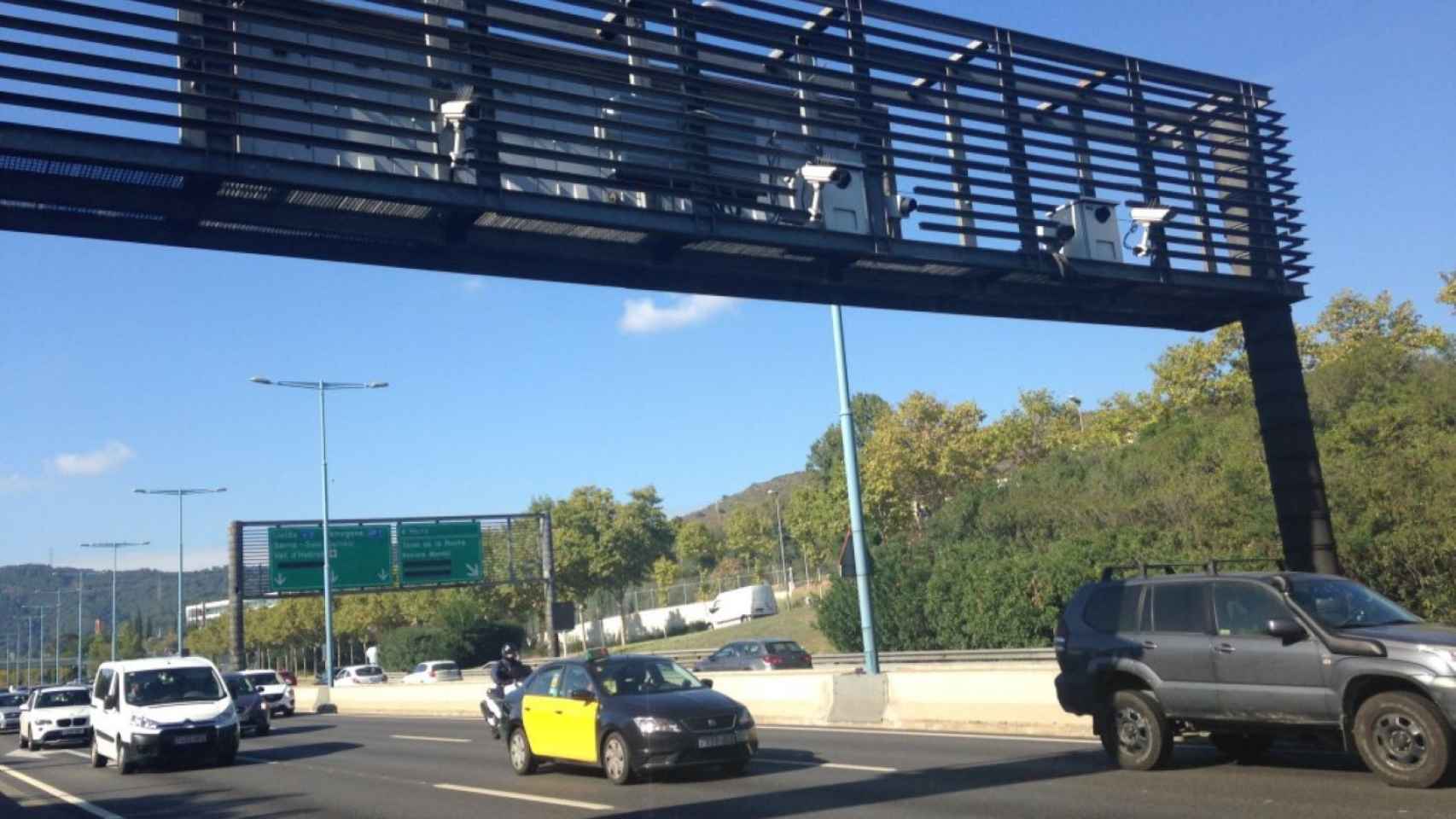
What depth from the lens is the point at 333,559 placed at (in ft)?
153

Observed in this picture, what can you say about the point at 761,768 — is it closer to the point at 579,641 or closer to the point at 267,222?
the point at 267,222

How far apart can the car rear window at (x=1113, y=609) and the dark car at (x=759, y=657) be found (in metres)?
23.9

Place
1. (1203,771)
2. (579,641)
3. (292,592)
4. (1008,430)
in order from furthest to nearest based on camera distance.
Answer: (579,641), (1008,430), (292,592), (1203,771)

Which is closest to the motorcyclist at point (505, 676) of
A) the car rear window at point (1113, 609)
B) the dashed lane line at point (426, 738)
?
the dashed lane line at point (426, 738)

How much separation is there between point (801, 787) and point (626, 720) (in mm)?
2106

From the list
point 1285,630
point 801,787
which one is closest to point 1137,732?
point 1285,630

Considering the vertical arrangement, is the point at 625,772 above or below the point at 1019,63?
below

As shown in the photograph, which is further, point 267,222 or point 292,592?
point 292,592

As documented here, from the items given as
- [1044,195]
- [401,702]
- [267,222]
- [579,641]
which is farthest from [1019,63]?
[579,641]

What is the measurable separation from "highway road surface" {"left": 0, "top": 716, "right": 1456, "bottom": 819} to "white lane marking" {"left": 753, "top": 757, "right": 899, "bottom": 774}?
2 cm

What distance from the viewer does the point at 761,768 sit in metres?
14.4

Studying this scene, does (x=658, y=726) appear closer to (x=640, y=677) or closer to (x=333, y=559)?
(x=640, y=677)

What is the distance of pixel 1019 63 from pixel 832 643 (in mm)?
36885

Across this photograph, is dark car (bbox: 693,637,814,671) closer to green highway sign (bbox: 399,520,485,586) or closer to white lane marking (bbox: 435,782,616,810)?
green highway sign (bbox: 399,520,485,586)
